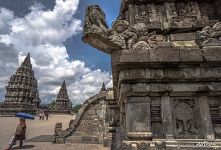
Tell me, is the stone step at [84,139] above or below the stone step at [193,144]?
below

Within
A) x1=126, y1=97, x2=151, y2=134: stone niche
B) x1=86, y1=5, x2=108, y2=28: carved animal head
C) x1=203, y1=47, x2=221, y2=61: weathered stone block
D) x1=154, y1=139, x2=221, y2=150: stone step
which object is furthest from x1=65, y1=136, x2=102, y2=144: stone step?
x1=203, y1=47, x2=221, y2=61: weathered stone block

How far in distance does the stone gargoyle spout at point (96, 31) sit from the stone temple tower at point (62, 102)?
57924 millimetres

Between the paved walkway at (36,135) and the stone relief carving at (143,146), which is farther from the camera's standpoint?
the paved walkway at (36,135)

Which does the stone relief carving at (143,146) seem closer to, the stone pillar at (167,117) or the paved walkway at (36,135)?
the stone pillar at (167,117)

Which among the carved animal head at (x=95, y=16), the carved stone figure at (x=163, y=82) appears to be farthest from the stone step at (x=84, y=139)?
the carved animal head at (x=95, y=16)

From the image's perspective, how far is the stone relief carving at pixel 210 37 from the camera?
385 cm

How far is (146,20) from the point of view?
4.92 meters

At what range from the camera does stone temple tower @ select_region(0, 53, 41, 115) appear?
5015 cm

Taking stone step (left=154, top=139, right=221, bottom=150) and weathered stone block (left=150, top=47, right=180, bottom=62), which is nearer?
stone step (left=154, top=139, right=221, bottom=150)

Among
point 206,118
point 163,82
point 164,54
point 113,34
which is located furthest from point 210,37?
point 113,34

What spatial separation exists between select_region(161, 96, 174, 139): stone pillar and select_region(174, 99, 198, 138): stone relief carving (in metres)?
0.14

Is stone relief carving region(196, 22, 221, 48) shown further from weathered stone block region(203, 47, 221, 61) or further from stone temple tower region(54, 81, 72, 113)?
stone temple tower region(54, 81, 72, 113)

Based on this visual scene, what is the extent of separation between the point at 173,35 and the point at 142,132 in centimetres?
233

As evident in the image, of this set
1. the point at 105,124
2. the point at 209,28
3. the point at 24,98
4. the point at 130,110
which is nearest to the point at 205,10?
the point at 209,28
